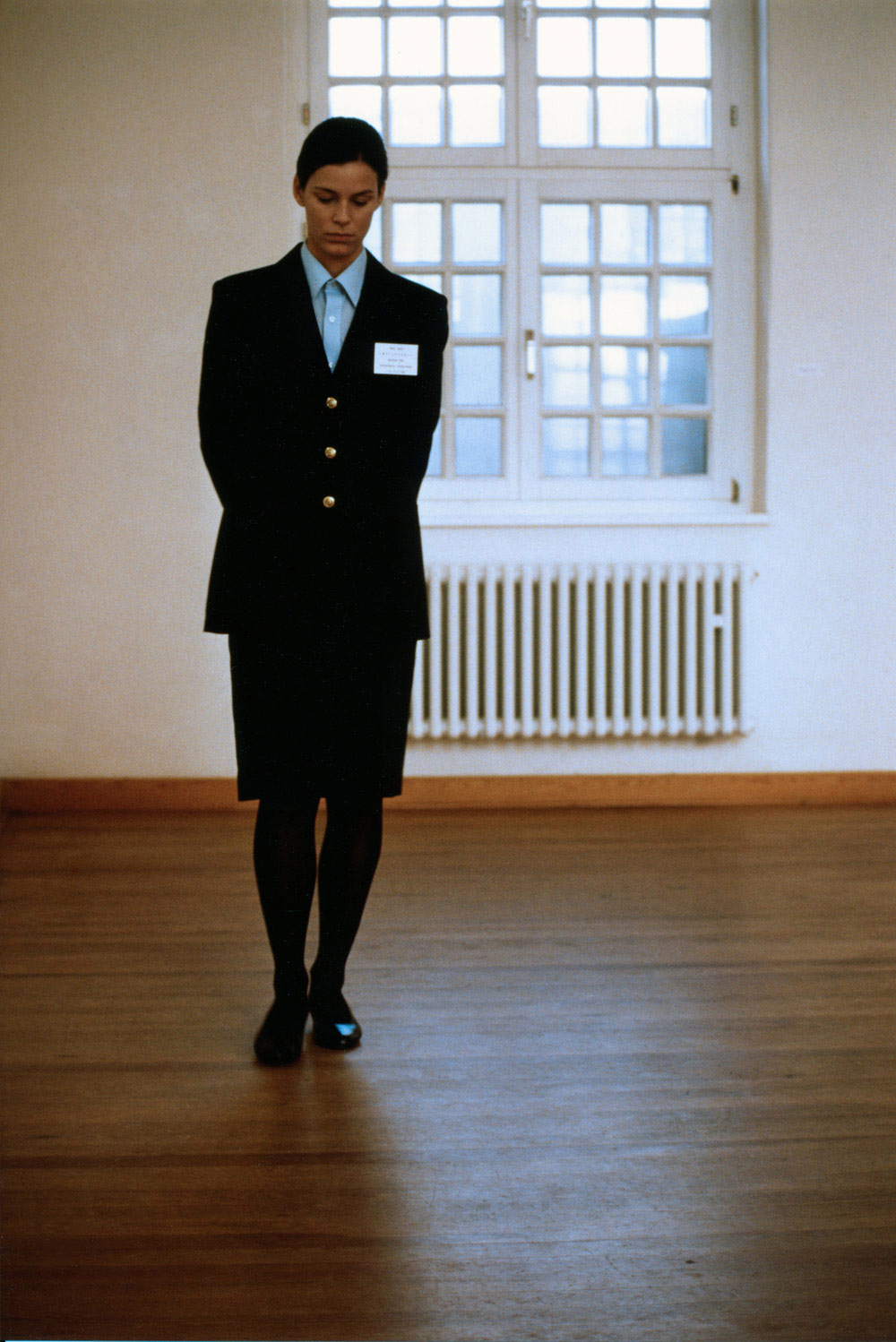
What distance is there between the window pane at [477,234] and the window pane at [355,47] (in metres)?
0.57

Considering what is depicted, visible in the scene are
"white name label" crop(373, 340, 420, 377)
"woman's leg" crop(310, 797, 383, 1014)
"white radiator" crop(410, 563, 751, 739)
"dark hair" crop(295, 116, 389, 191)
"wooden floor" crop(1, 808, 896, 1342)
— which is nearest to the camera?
"wooden floor" crop(1, 808, 896, 1342)

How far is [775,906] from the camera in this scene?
3.08 meters

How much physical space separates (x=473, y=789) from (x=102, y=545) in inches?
60.4

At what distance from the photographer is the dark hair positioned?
1883 millimetres

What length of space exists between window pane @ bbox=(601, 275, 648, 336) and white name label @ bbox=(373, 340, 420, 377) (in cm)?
257

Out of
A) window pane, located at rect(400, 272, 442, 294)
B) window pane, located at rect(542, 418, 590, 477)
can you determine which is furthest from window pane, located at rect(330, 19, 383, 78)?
window pane, located at rect(542, 418, 590, 477)

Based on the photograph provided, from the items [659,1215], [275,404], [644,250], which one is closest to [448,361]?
[644,250]

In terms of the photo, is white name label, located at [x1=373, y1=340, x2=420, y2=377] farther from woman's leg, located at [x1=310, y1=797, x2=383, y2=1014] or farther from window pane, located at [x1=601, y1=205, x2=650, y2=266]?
window pane, located at [x1=601, y1=205, x2=650, y2=266]

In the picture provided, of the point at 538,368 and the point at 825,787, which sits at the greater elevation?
the point at 538,368

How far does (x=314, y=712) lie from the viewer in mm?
2018

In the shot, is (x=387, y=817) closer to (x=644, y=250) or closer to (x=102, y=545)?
(x=102, y=545)

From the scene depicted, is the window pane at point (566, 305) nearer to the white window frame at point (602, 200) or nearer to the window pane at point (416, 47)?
the white window frame at point (602, 200)

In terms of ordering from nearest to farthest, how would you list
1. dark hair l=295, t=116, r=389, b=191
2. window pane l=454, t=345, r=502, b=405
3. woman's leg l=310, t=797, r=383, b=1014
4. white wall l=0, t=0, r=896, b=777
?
dark hair l=295, t=116, r=389, b=191
woman's leg l=310, t=797, r=383, b=1014
white wall l=0, t=0, r=896, b=777
window pane l=454, t=345, r=502, b=405

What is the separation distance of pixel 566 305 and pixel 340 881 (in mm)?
2873
